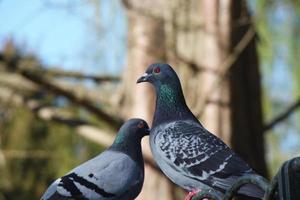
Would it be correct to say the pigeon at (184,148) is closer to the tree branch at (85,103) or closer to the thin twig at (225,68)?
the thin twig at (225,68)

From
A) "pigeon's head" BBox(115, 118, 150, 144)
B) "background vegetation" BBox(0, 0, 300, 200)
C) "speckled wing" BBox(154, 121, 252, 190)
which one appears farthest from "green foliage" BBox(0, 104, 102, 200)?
"speckled wing" BBox(154, 121, 252, 190)

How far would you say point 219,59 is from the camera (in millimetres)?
5910

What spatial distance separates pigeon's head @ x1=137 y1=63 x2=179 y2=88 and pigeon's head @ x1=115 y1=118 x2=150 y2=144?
20 centimetres

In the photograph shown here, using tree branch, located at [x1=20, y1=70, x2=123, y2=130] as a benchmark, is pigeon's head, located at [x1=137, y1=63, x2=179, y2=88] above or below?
above

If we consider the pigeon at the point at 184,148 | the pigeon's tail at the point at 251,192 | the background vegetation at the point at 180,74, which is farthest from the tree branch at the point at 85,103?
the pigeon's tail at the point at 251,192

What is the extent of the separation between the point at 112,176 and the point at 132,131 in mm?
289

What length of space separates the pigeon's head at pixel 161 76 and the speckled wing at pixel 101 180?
0.35 meters

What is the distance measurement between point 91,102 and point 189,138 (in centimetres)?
348

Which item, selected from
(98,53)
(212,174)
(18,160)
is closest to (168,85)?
(212,174)

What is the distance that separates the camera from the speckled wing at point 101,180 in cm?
272

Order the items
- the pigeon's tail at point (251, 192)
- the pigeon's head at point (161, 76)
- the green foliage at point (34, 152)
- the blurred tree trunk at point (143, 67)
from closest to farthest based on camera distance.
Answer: the pigeon's tail at point (251, 192)
the pigeon's head at point (161, 76)
the blurred tree trunk at point (143, 67)
the green foliage at point (34, 152)

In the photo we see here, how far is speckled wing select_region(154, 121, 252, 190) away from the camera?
8.66 feet

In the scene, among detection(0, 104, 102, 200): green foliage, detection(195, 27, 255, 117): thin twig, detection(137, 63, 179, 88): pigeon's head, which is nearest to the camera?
detection(137, 63, 179, 88): pigeon's head

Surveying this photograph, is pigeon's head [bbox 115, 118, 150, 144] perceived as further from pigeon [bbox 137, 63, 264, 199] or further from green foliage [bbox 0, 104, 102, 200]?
green foliage [bbox 0, 104, 102, 200]
